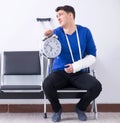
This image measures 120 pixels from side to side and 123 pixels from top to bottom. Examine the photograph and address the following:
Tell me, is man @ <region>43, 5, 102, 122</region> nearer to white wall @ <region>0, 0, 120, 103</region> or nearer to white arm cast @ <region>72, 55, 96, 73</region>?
white arm cast @ <region>72, 55, 96, 73</region>

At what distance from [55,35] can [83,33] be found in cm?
32

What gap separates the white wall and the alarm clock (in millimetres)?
451

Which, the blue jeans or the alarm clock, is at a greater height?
the alarm clock

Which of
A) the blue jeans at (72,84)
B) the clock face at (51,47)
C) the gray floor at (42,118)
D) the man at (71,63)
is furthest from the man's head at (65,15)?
the gray floor at (42,118)

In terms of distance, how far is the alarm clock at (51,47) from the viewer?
3.36m

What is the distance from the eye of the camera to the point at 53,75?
340 cm

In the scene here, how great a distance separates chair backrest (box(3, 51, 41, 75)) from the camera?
369 centimetres

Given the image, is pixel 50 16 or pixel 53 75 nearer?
pixel 53 75

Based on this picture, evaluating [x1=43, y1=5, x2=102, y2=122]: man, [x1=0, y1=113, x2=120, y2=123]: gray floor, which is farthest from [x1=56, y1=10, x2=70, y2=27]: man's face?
[x1=0, y1=113, x2=120, y2=123]: gray floor

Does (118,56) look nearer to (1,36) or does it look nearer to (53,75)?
(53,75)

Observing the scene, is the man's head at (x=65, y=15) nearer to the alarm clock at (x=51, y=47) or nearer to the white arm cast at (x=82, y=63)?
the alarm clock at (x=51, y=47)

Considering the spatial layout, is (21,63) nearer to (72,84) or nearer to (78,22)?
(72,84)

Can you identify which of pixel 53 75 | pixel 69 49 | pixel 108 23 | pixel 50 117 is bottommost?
pixel 50 117

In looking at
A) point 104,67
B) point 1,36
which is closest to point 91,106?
point 104,67
